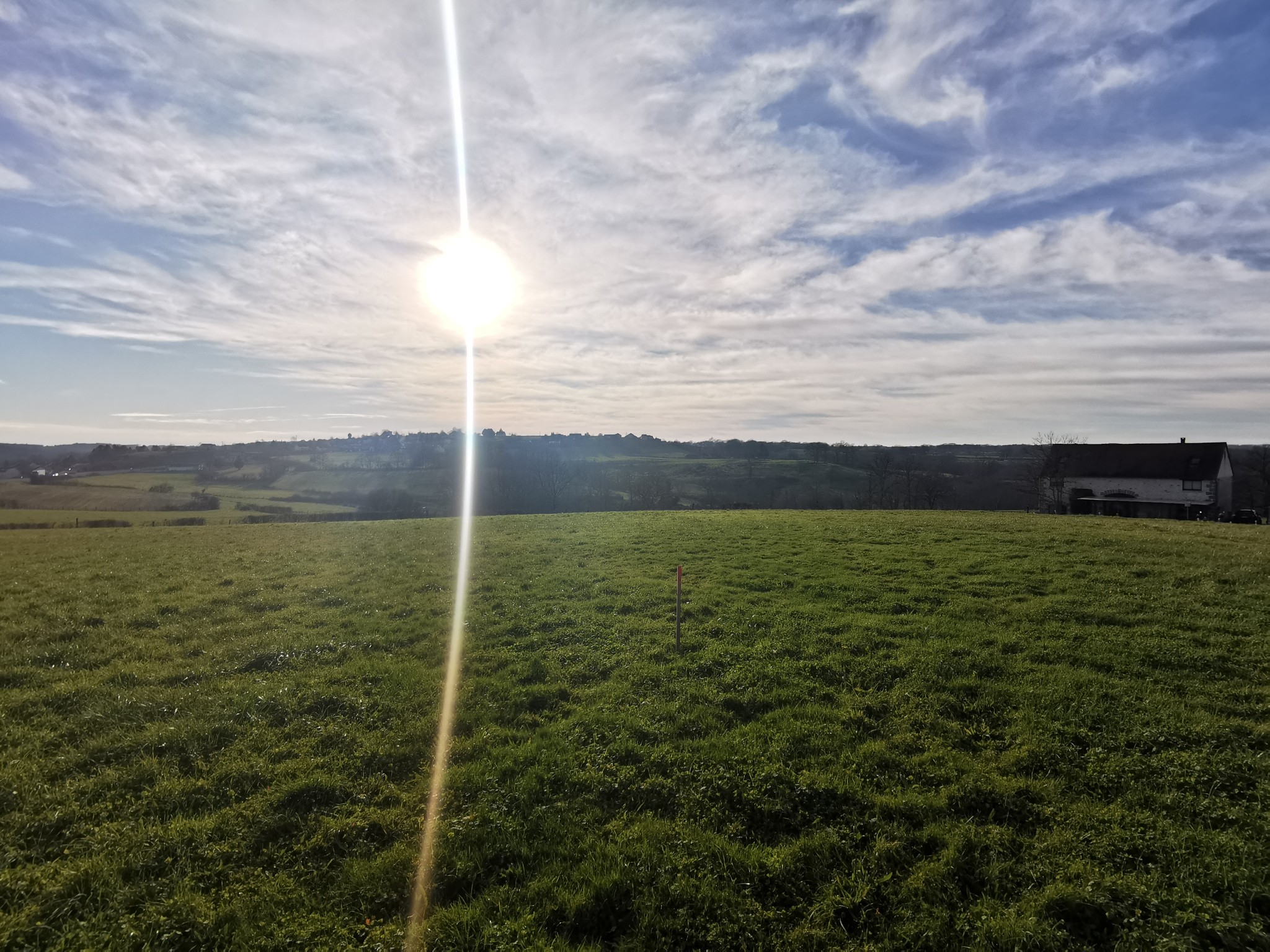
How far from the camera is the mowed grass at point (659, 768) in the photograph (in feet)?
19.9

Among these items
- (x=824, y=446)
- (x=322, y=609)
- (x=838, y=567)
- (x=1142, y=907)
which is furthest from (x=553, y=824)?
(x=824, y=446)

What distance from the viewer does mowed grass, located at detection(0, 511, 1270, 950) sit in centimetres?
606

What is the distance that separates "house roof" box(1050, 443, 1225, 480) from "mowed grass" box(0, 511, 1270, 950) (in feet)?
170

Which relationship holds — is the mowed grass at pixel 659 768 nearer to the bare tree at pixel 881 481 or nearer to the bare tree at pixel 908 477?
the bare tree at pixel 908 477

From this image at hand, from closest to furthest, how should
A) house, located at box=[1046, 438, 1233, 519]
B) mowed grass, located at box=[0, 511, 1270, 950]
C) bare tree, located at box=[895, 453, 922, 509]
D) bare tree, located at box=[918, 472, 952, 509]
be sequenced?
mowed grass, located at box=[0, 511, 1270, 950], house, located at box=[1046, 438, 1233, 519], bare tree, located at box=[918, 472, 952, 509], bare tree, located at box=[895, 453, 922, 509]

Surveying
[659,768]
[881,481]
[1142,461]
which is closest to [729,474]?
[881,481]

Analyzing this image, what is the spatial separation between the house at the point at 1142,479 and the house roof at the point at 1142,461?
5 centimetres

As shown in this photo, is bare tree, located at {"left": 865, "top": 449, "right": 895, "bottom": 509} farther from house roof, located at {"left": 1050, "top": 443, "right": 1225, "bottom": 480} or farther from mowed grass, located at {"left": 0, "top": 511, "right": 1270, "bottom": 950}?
mowed grass, located at {"left": 0, "top": 511, "right": 1270, "bottom": 950}

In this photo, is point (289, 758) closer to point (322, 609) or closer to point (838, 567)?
point (322, 609)

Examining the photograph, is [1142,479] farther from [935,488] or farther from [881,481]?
[881,481]

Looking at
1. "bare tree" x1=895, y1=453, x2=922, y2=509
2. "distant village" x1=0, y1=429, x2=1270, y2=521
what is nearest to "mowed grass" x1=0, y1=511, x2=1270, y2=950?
"distant village" x1=0, y1=429, x2=1270, y2=521

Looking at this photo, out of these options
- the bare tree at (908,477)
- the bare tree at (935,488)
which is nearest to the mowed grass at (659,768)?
the bare tree at (935,488)

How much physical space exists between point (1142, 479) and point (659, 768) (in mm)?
71106

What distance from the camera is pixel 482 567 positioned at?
22.7m
